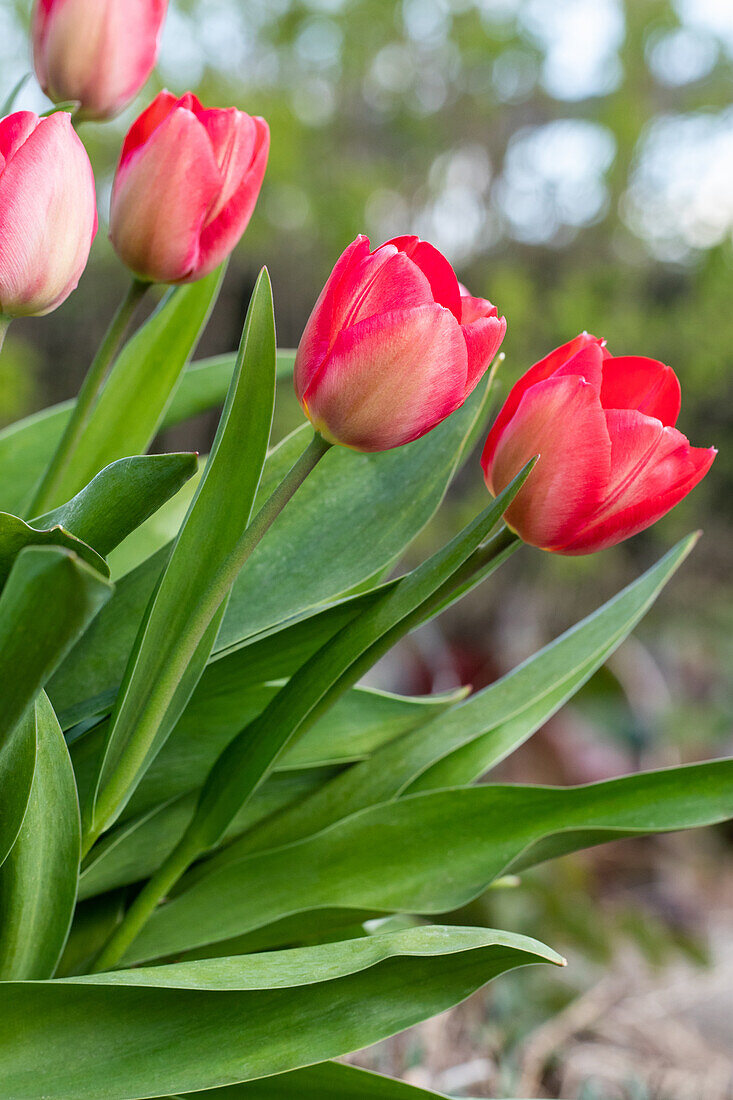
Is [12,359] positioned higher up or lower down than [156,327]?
lower down

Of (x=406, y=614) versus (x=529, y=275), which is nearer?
(x=406, y=614)

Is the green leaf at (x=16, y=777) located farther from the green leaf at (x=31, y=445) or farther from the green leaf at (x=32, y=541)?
the green leaf at (x=31, y=445)

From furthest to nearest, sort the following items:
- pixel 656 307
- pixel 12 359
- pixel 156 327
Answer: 1. pixel 656 307
2. pixel 12 359
3. pixel 156 327

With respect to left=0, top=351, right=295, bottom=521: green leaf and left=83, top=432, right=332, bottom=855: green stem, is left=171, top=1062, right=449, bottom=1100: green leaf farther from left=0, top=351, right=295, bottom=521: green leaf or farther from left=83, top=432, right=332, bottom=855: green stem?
left=0, top=351, right=295, bottom=521: green leaf

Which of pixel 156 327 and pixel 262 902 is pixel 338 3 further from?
pixel 262 902

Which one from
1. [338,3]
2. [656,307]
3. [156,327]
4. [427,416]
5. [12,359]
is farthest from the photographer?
[656,307]

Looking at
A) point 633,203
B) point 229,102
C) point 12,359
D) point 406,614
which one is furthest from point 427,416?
point 633,203

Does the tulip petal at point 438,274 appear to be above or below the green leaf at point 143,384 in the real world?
above

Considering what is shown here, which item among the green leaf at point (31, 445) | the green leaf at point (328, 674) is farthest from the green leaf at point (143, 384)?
the green leaf at point (328, 674)
